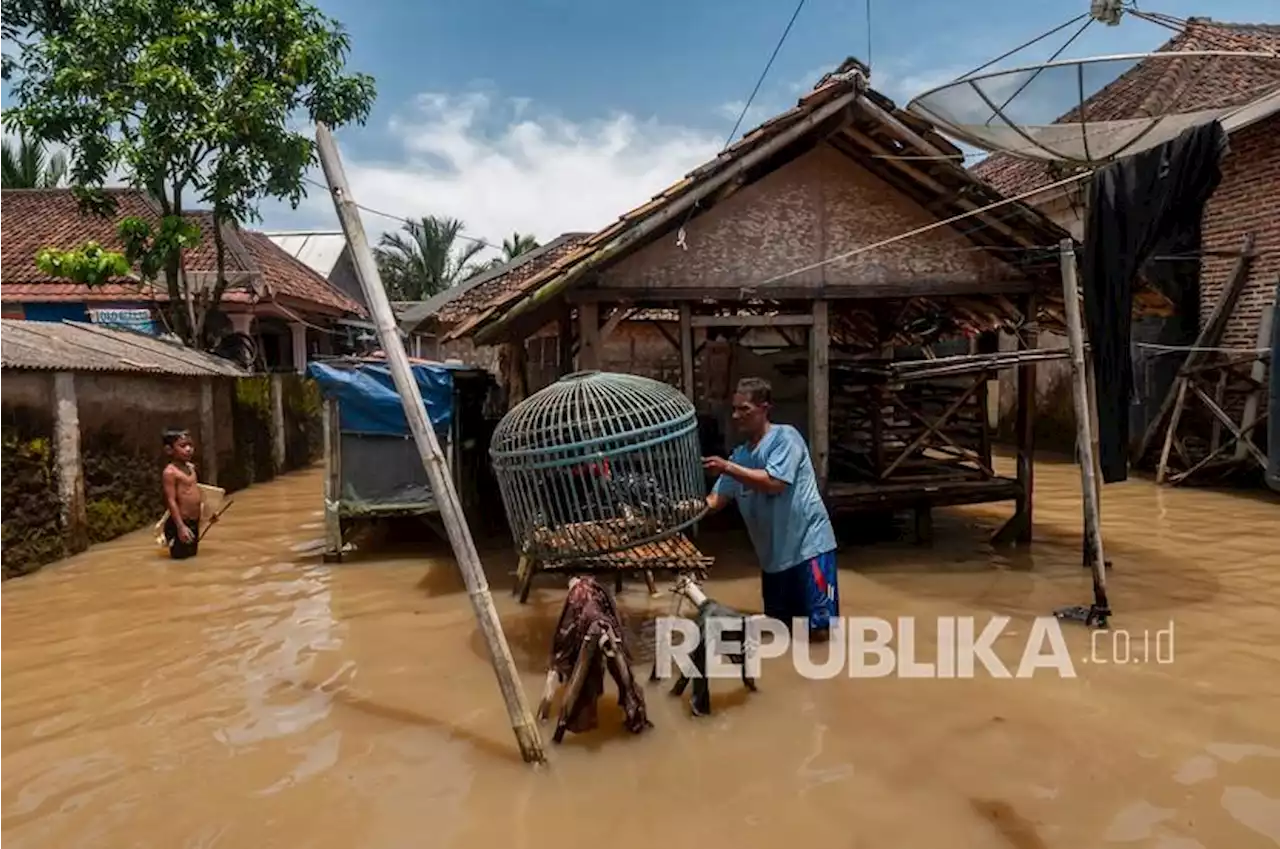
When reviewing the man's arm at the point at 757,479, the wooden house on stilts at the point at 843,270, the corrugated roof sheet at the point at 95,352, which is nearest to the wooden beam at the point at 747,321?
the wooden house on stilts at the point at 843,270

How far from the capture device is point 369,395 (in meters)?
8.12

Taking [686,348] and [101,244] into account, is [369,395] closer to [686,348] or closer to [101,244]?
[686,348]

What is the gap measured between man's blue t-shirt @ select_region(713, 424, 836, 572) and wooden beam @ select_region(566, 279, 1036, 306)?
2.90 meters

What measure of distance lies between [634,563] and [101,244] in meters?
17.1

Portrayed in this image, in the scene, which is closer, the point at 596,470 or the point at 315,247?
the point at 596,470

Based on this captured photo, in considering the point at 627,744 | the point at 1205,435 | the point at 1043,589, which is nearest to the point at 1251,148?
the point at 1205,435

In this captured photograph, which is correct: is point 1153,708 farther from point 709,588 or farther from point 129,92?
point 129,92

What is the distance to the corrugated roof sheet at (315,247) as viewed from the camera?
26.3 metres

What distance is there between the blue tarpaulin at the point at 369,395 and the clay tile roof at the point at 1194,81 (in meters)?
5.81

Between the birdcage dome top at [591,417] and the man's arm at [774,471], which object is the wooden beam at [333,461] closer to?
the birdcage dome top at [591,417]

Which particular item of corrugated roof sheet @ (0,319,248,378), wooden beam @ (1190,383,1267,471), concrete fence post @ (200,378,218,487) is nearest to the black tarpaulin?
wooden beam @ (1190,383,1267,471)

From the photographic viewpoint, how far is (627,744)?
430 cm

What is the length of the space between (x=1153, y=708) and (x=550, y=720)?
3240mm

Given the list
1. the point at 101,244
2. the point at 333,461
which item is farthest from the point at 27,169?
the point at 333,461
